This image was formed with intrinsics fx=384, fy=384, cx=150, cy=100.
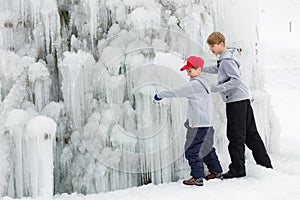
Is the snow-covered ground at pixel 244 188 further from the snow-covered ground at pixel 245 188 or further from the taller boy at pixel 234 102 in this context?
the taller boy at pixel 234 102

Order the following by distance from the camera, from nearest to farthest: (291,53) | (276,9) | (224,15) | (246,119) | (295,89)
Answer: (246,119)
(224,15)
(295,89)
(291,53)
(276,9)

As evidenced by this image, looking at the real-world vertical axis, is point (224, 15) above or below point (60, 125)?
above

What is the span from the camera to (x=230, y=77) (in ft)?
12.3

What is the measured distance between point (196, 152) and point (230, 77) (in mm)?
802

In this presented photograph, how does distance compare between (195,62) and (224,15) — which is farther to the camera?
(224,15)

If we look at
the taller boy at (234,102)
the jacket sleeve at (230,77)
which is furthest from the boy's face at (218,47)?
the jacket sleeve at (230,77)

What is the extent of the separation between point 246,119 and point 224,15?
1370 millimetres

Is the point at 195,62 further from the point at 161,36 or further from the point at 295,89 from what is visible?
the point at 295,89

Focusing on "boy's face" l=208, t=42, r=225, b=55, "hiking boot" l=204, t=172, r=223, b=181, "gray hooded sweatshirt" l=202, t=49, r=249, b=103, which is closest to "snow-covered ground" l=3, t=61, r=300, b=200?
"hiking boot" l=204, t=172, r=223, b=181

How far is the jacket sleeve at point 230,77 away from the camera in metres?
3.69

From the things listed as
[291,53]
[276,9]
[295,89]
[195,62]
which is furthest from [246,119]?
[276,9]

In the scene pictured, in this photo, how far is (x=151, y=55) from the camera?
13.3ft

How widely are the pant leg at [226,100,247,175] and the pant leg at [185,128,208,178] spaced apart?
1.12ft

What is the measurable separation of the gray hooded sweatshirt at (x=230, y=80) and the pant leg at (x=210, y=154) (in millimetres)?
394
